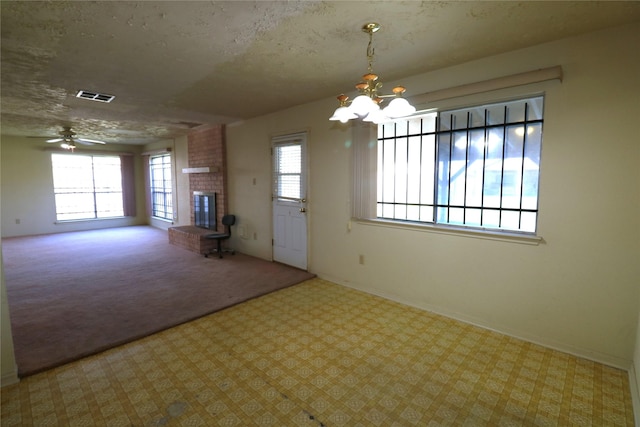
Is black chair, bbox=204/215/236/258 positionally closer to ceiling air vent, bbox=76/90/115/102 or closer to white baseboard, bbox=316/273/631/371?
ceiling air vent, bbox=76/90/115/102

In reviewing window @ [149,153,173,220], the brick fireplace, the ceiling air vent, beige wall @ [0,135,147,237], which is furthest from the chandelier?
beige wall @ [0,135,147,237]

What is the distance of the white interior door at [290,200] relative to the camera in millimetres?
4527

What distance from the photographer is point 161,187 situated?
8.61 m

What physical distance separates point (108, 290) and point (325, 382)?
122 inches

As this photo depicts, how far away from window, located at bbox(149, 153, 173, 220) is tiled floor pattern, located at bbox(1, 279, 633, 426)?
6.11 metres

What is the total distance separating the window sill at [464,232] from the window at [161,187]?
20.8 feet

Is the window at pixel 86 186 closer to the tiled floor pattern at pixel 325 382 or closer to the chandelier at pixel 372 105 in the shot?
the tiled floor pattern at pixel 325 382

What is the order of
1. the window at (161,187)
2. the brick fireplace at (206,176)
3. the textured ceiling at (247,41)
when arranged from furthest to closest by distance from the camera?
the window at (161,187) → the brick fireplace at (206,176) → the textured ceiling at (247,41)

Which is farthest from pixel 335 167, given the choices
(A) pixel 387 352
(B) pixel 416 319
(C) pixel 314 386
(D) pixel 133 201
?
(D) pixel 133 201

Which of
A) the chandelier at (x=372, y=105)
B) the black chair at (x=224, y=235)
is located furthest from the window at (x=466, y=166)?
the black chair at (x=224, y=235)

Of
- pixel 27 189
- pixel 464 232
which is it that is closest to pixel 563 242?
pixel 464 232

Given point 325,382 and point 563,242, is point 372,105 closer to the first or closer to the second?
point 325,382

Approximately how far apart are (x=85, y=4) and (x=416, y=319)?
3482 millimetres


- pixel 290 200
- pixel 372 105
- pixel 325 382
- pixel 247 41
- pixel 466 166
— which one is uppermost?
pixel 247 41
